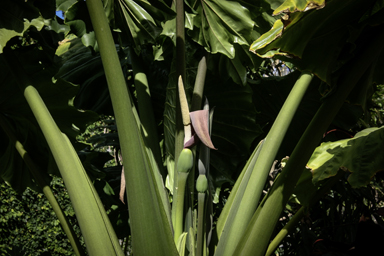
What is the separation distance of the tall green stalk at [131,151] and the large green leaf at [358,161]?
0.59 metres

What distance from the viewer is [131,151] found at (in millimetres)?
878

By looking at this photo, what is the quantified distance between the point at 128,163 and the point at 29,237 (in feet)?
12.4

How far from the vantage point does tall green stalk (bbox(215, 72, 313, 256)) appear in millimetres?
1112

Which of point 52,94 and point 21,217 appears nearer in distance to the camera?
point 52,94

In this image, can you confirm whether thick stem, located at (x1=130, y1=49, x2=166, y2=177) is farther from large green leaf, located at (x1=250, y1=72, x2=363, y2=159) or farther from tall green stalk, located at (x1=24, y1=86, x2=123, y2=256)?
large green leaf, located at (x1=250, y1=72, x2=363, y2=159)

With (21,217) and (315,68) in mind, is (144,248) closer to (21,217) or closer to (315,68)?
(315,68)

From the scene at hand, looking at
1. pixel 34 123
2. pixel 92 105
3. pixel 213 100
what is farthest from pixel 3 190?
pixel 213 100

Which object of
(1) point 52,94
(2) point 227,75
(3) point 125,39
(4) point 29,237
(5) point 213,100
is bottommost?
(4) point 29,237

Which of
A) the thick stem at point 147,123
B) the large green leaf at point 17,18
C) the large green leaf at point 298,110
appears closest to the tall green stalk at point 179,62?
the thick stem at point 147,123

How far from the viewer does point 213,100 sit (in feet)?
6.05

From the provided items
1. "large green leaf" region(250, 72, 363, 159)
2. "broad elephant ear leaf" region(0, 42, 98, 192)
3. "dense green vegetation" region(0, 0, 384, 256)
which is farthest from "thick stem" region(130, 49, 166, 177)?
"large green leaf" region(250, 72, 363, 159)

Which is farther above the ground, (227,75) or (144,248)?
(227,75)

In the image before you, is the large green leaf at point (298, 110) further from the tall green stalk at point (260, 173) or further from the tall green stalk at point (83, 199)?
the tall green stalk at point (83, 199)

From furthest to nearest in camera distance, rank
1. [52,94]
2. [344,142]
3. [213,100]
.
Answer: [213,100], [52,94], [344,142]
